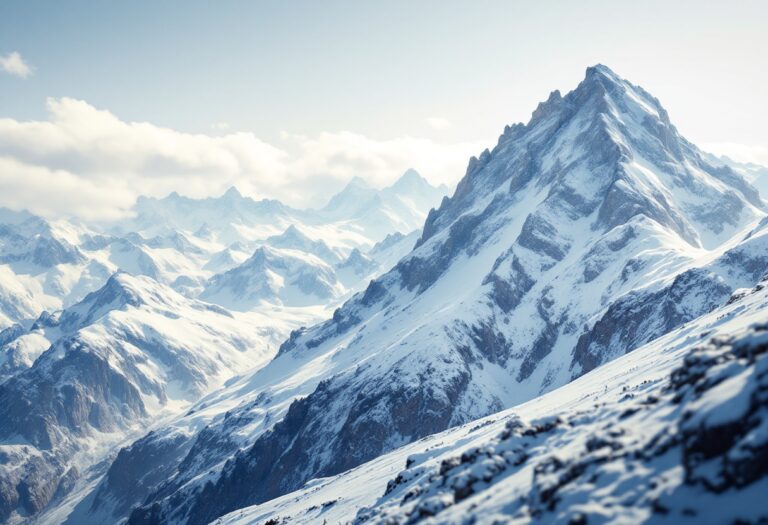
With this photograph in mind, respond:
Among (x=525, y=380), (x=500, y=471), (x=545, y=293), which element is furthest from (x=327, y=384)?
(x=500, y=471)

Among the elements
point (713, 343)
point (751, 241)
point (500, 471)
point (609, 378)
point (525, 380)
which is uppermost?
point (713, 343)

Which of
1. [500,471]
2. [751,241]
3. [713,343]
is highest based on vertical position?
[713,343]

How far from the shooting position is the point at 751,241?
134000 millimetres

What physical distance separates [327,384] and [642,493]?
175 metres

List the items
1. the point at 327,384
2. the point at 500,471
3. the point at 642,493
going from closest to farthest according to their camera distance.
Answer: the point at 642,493
the point at 500,471
the point at 327,384

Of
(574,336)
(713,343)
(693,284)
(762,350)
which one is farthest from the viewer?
(574,336)

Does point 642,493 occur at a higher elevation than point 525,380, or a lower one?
higher

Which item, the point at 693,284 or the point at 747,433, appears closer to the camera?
the point at 747,433

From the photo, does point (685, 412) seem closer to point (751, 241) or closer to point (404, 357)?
point (751, 241)

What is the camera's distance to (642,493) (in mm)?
21672

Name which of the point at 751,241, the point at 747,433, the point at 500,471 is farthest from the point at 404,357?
the point at 747,433

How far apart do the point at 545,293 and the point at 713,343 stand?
529ft

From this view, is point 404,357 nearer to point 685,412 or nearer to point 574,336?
point 574,336

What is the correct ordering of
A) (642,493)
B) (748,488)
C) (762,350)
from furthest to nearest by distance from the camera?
(762,350), (642,493), (748,488)
